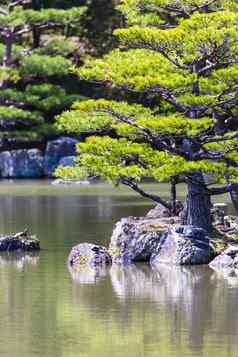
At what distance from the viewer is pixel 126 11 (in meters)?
18.9

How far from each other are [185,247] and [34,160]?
89.4 ft

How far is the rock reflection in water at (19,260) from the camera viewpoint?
1629 cm

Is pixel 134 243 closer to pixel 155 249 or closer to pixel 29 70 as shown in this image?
pixel 155 249

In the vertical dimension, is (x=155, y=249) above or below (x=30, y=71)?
below

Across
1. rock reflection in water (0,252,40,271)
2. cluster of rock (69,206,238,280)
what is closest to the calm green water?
rock reflection in water (0,252,40,271)

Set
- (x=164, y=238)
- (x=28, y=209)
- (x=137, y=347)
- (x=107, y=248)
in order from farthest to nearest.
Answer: (x=28, y=209)
(x=107, y=248)
(x=164, y=238)
(x=137, y=347)

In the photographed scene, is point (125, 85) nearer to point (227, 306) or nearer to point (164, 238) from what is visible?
point (164, 238)

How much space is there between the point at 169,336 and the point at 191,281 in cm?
382

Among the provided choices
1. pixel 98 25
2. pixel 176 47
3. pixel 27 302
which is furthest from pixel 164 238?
pixel 98 25

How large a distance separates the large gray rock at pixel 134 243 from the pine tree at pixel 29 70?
2360cm

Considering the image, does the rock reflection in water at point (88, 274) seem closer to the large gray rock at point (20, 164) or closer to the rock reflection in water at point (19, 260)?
the rock reflection in water at point (19, 260)

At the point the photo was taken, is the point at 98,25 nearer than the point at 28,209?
No

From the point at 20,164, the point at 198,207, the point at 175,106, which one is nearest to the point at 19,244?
the point at 198,207

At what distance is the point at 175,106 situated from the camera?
17.4m
